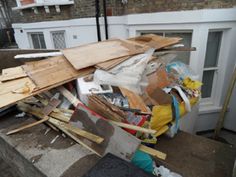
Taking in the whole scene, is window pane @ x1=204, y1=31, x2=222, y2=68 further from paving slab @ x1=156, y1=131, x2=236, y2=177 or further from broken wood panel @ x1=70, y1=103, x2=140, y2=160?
broken wood panel @ x1=70, y1=103, x2=140, y2=160

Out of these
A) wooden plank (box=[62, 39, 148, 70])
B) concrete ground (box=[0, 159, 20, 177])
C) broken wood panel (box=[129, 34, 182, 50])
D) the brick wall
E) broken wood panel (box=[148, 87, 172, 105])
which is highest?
the brick wall

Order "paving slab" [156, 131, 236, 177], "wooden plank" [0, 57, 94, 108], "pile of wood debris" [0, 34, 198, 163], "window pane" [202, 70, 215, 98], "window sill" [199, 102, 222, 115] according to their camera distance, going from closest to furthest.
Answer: "pile of wood debris" [0, 34, 198, 163]
"wooden plank" [0, 57, 94, 108]
"paving slab" [156, 131, 236, 177]
"window pane" [202, 70, 215, 98]
"window sill" [199, 102, 222, 115]

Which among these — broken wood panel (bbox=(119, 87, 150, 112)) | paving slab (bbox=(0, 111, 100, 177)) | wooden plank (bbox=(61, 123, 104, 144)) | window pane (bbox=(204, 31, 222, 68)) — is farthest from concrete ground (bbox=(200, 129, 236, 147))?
paving slab (bbox=(0, 111, 100, 177))

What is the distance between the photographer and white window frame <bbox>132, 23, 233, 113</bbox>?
3.56m

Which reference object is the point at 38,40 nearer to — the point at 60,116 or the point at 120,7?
the point at 120,7

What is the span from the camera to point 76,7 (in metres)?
5.40

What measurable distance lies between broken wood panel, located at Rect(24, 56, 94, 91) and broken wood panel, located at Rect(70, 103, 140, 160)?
0.74 meters

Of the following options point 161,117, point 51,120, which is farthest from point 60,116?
point 161,117

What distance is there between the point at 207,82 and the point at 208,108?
0.63 meters

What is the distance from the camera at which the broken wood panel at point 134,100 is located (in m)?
2.06

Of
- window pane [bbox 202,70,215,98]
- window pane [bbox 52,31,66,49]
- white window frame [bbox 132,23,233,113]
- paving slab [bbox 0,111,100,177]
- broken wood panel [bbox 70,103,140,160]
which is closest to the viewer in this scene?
paving slab [bbox 0,111,100,177]

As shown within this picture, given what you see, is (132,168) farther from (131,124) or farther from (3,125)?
(3,125)

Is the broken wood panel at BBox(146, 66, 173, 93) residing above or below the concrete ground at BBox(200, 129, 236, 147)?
above

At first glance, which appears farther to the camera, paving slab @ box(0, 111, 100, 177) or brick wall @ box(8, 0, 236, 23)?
brick wall @ box(8, 0, 236, 23)
